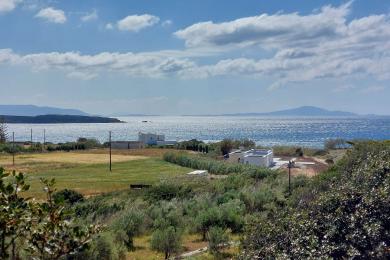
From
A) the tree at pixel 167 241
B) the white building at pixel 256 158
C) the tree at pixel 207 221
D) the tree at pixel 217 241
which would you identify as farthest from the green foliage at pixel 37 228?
the white building at pixel 256 158

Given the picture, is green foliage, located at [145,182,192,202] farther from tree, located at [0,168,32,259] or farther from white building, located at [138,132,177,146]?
white building, located at [138,132,177,146]

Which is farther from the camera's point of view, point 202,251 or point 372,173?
point 202,251

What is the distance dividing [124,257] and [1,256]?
11.5 m

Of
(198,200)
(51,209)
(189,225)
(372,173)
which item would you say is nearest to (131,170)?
(198,200)

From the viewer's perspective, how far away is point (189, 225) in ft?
59.6

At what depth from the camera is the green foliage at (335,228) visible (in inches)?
291

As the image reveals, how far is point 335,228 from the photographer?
7.90 metres

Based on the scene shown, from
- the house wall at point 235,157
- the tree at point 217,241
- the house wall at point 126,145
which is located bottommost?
the house wall at point 126,145

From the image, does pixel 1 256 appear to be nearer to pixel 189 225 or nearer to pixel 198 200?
pixel 189 225

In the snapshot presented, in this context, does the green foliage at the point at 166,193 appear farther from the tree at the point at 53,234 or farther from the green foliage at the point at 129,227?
the tree at the point at 53,234

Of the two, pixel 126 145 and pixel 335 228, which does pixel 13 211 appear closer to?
pixel 335 228

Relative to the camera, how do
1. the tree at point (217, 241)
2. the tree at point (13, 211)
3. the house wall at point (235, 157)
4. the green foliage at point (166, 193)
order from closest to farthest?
the tree at point (13, 211)
the tree at point (217, 241)
the green foliage at point (166, 193)
the house wall at point (235, 157)

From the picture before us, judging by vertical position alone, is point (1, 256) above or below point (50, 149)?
above

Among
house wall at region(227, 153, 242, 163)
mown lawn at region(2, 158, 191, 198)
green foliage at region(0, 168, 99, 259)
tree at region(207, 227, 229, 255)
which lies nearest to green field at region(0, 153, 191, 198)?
mown lawn at region(2, 158, 191, 198)
